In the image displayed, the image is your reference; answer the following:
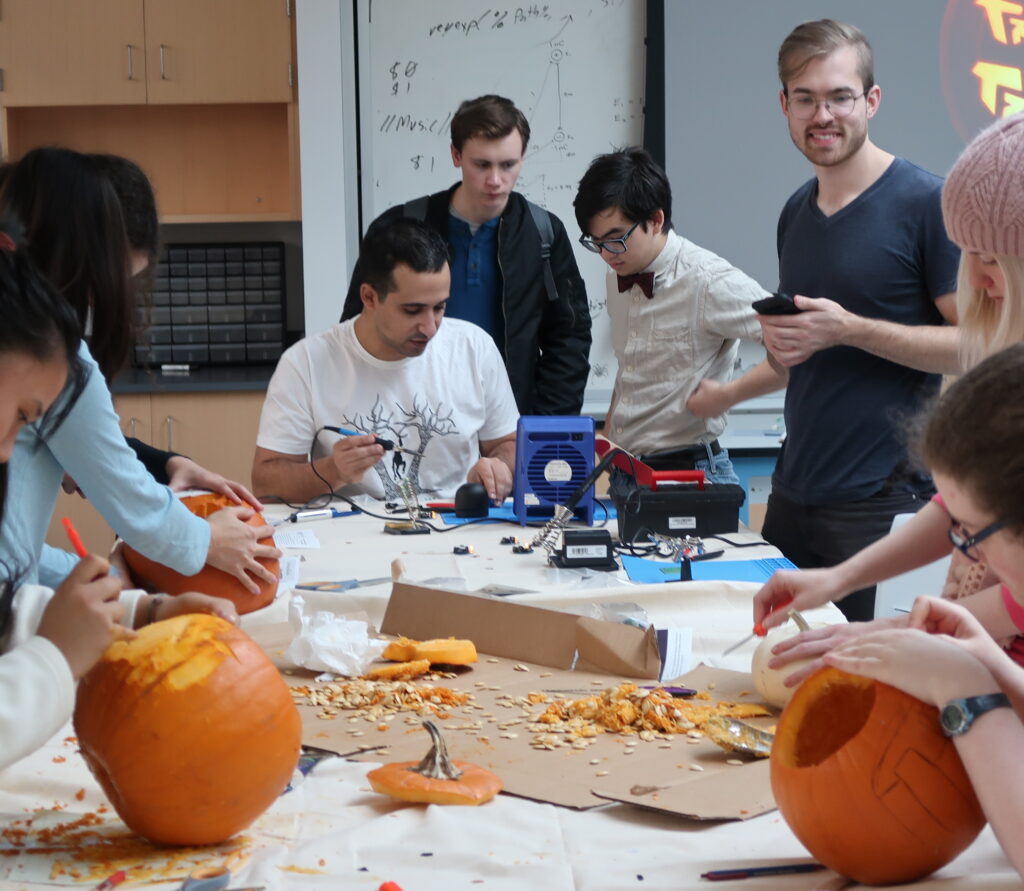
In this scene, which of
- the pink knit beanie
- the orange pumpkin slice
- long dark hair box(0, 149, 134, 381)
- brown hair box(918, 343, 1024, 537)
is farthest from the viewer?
long dark hair box(0, 149, 134, 381)

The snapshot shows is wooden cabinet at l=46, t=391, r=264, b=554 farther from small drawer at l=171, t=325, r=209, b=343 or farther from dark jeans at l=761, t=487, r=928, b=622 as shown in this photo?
dark jeans at l=761, t=487, r=928, b=622

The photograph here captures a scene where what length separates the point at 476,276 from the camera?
3.35 m

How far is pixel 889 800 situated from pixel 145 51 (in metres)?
4.24

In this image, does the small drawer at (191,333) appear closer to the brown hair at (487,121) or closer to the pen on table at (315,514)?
the brown hair at (487,121)

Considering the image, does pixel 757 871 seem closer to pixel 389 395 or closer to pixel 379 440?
pixel 379 440

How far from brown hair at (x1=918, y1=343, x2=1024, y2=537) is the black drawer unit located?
3825 millimetres

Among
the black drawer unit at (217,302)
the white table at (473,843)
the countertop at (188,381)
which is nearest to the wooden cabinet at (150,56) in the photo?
the black drawer unit at (217,302)

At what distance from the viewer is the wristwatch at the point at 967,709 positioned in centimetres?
87

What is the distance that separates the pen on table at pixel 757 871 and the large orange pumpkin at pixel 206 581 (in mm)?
1000

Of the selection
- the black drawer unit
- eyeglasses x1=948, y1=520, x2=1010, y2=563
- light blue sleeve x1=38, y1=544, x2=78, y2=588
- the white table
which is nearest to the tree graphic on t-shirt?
light blue sleeve x1=38, y1=544, x2=78, y2=588

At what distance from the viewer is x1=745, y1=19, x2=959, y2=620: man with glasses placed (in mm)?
2293

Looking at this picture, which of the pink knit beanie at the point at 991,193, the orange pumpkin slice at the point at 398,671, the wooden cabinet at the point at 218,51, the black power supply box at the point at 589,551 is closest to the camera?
the pink knit beanie at the point at 991,193

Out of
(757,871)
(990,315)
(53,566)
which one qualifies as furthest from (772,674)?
(53,566)

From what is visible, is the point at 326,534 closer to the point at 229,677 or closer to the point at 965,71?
the point at 229,677
